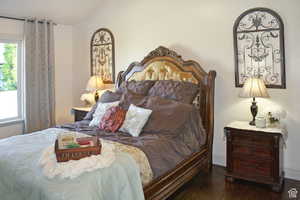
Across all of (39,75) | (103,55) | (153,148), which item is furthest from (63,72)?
(153,148)

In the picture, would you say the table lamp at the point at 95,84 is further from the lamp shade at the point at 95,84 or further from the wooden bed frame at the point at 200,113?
the wooden bed frame at the point at 200,113

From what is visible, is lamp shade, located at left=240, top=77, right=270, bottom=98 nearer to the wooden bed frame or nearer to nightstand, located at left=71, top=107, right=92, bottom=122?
the wooden bed frame

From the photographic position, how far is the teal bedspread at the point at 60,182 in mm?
1732

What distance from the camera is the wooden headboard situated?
3492 millimetres

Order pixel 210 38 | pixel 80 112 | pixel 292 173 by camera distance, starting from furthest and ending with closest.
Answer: pixel 80 112, pixel 210 38, pixel 292 173

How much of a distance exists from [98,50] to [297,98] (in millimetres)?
3342

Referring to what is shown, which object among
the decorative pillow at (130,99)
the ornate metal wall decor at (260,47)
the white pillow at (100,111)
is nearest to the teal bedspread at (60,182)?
the white pillow at (100,111)

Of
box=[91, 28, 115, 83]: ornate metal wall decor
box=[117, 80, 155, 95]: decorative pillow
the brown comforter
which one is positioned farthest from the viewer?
box=[91, 28, 115, 83]: ornate metal wall decor

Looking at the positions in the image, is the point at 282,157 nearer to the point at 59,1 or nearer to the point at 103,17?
the point at 103,17

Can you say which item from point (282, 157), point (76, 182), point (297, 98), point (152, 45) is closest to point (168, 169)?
point (76, 182)

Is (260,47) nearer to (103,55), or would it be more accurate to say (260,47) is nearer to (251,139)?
(251,139)

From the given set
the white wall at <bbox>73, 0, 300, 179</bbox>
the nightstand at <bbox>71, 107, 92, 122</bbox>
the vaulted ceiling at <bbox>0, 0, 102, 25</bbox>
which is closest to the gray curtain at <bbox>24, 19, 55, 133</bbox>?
the vaulted ceiling at <bbox>0, 0, 102, 25</bbox>

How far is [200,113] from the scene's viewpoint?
3.51 m

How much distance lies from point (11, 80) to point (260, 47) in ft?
12.8
